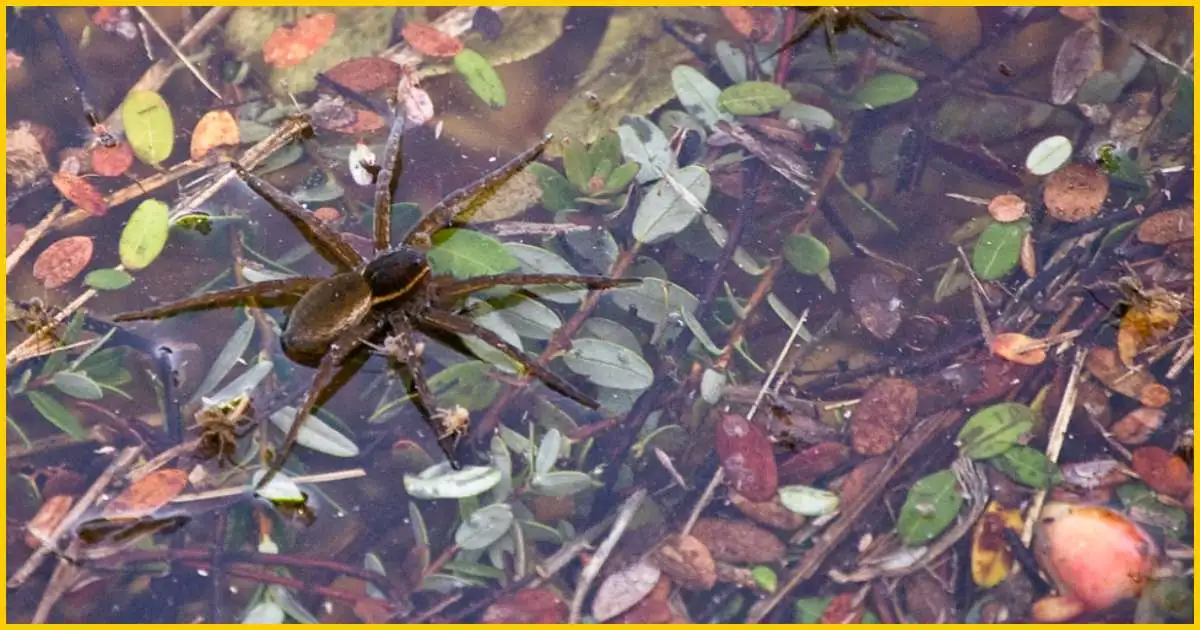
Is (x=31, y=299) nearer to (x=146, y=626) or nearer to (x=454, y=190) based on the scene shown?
(x=146, y=626)

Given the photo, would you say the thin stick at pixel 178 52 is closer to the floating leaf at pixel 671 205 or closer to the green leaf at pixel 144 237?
the green leaf at pixel 144 237

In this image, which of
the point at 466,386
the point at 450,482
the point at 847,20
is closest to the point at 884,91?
the point at 847,20

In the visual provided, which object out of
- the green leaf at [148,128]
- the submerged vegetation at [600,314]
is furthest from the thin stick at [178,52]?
the green leaf at [148,128]

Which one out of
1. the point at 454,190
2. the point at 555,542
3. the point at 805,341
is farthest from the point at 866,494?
the point at 454,190

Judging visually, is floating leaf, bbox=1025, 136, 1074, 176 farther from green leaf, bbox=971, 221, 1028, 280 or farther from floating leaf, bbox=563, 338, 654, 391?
floating leaf, bbox=563, 338, 654, 391

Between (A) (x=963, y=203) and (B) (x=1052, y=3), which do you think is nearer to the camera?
(A) (x=963, y=203)

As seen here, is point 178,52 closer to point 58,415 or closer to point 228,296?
point 228,296
